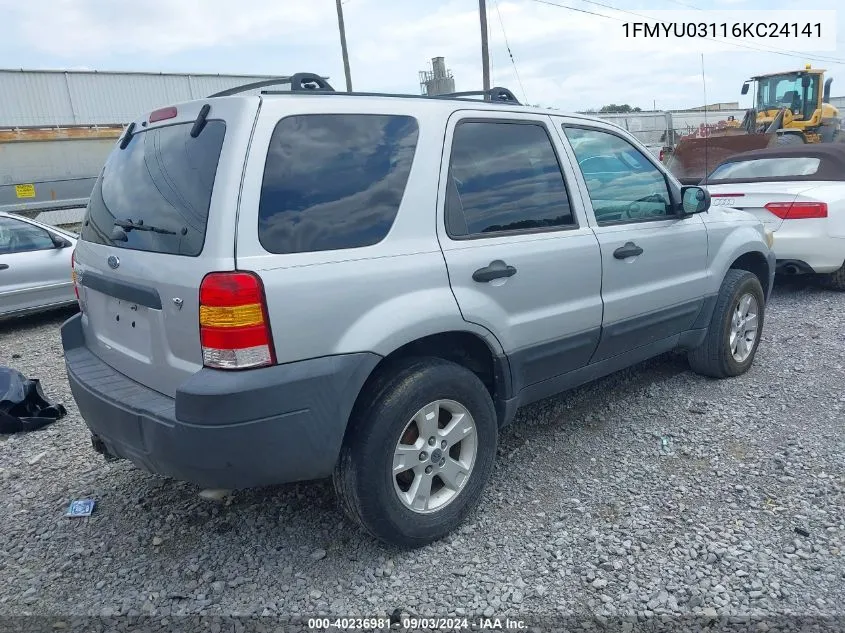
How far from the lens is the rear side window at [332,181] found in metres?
2.44

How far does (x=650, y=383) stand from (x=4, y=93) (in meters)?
22.4

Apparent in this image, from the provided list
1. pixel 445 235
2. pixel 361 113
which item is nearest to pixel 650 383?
pixel 445 235

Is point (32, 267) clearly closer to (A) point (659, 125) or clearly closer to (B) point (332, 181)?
(B) point (332, 181)

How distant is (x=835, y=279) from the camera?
279 inches

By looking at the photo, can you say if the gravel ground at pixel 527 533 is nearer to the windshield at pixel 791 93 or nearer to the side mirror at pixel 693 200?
the side mirror at pixel 693 200

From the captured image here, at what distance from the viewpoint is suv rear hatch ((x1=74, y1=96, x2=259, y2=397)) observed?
2387mm

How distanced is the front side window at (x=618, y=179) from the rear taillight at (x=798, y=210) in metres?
3.32

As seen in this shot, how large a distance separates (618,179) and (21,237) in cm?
643

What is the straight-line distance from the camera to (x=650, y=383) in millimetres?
4758

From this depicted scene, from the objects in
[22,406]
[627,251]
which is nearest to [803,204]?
[627,251]

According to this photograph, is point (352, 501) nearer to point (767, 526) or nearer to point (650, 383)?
point (767, 526)

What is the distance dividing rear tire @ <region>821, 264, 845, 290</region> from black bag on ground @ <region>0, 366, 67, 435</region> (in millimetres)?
7314

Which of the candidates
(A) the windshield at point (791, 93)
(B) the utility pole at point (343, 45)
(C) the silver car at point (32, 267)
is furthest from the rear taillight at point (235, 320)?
(B) the utility pole at point (343, 45)

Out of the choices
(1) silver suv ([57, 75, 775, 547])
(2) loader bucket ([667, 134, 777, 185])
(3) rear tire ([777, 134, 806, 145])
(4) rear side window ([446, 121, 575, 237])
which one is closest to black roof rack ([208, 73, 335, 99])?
(1) silver suv ([57, 75, 775, 547])
